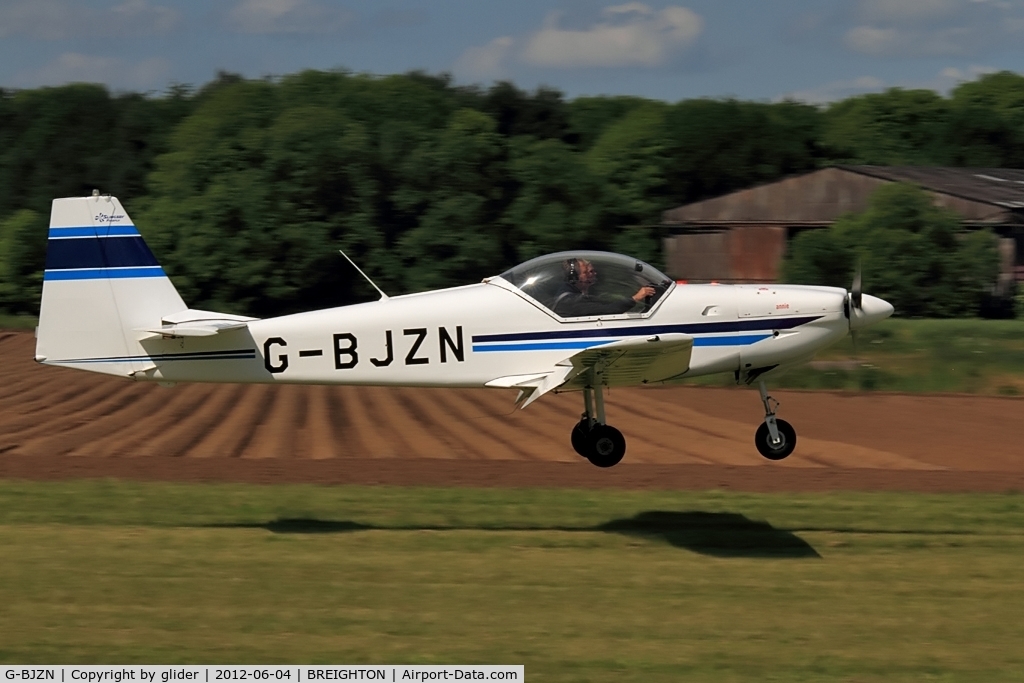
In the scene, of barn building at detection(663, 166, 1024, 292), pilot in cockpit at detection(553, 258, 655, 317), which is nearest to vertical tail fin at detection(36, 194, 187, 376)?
pilot in cockpit at detection(553, 258, 655, 317)

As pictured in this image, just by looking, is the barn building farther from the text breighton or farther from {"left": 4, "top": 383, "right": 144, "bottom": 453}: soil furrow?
the text breighton

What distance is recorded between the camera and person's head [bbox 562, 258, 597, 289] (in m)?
12.4

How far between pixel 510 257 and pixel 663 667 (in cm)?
3083

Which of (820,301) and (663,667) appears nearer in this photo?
(663,667)

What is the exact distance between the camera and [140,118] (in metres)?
54.0

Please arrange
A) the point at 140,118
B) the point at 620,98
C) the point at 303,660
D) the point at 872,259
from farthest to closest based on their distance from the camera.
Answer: the point at 620,98 → the point at 140,118 → the point at 872,259 → the point at 303,660

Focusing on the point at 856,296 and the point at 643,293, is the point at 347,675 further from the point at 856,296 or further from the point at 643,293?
the point at 856,296

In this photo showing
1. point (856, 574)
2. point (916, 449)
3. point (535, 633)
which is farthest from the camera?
point (916, 449)

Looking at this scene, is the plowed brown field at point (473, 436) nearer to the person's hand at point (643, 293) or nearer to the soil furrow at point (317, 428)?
the soil furrow at point (317, 428)

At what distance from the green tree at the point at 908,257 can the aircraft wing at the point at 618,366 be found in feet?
79.5

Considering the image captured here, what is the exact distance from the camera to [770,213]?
43.6 meters

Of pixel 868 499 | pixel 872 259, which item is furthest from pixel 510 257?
pixel 868 499

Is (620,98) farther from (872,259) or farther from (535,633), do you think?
(535,633)

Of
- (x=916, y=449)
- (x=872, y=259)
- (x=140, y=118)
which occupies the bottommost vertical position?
(x=916, y=449)
